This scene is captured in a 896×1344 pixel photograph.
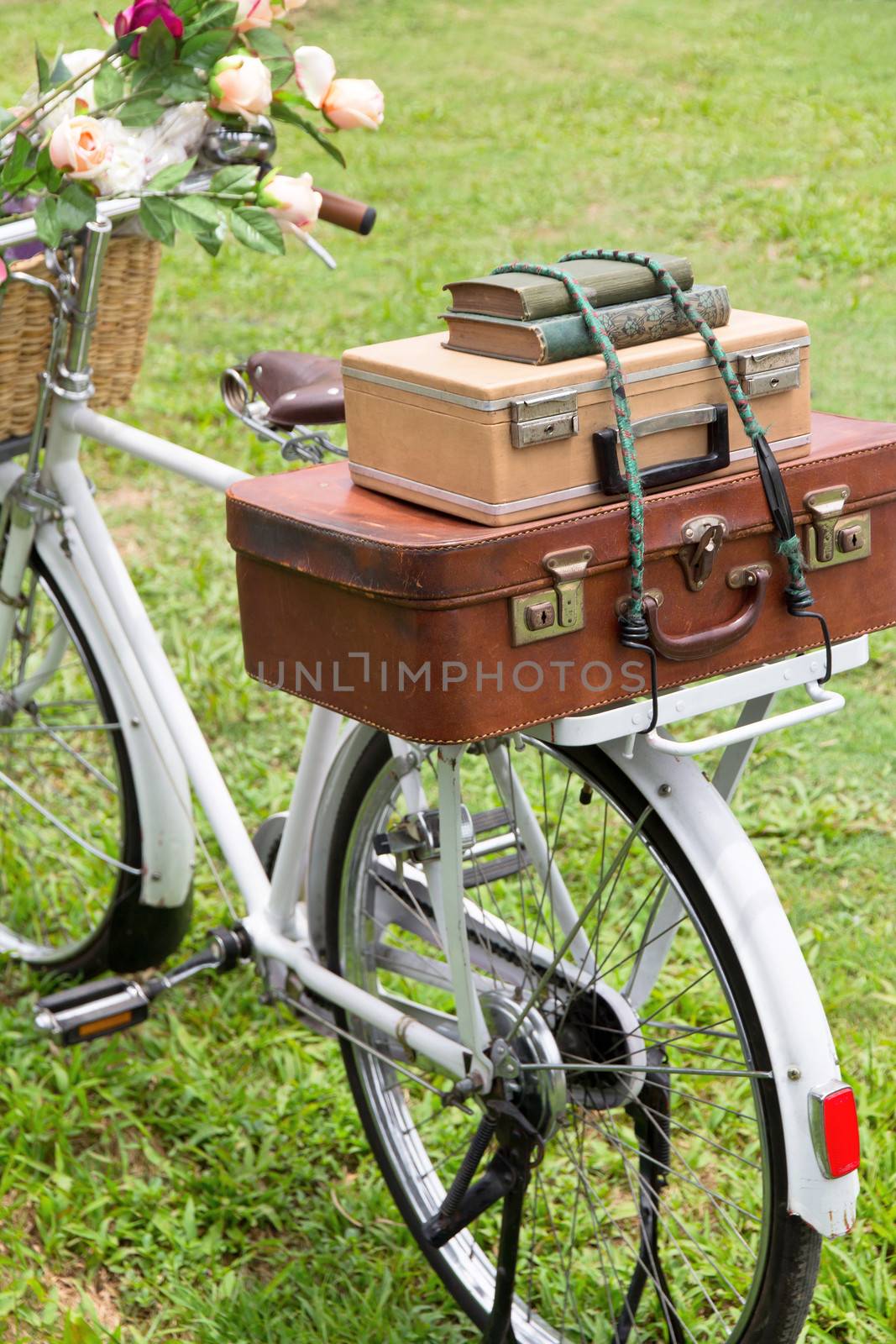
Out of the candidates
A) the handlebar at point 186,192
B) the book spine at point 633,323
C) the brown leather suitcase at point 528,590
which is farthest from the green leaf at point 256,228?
the book spine at point 633,323

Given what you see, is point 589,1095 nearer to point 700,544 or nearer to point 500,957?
point 500,957

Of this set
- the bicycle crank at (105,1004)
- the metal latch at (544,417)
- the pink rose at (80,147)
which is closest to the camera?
the metal latch at (544,417)

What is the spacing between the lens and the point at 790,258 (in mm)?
5973

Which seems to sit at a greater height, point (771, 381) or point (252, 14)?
point (252, 14)

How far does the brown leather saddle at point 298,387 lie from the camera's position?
1903mm

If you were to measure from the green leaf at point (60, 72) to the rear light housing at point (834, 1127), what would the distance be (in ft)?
4.77

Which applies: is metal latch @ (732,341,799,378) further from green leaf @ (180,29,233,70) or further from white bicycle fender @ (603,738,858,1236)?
green leaf @ (180,29,233,70)

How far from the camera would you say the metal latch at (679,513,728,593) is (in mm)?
1406

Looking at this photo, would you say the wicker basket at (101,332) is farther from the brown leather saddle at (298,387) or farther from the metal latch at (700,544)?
the metal latch at (700,544)

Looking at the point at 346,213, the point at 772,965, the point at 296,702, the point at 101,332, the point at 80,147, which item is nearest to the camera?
the point at 772,965

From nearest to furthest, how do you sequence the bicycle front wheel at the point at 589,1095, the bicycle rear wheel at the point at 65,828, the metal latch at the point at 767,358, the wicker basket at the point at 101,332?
the metal latch at the point at 767,358 < the bicycle front wheel at the point at 589,1095 < the wicker basket at the point at 101,332 < the bicycle rear wheel at the point at 65,828

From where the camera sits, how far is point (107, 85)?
1775 mm

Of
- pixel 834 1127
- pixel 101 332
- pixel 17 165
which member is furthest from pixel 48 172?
pixel 834 1127

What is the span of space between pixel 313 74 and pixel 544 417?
76 centimetres
